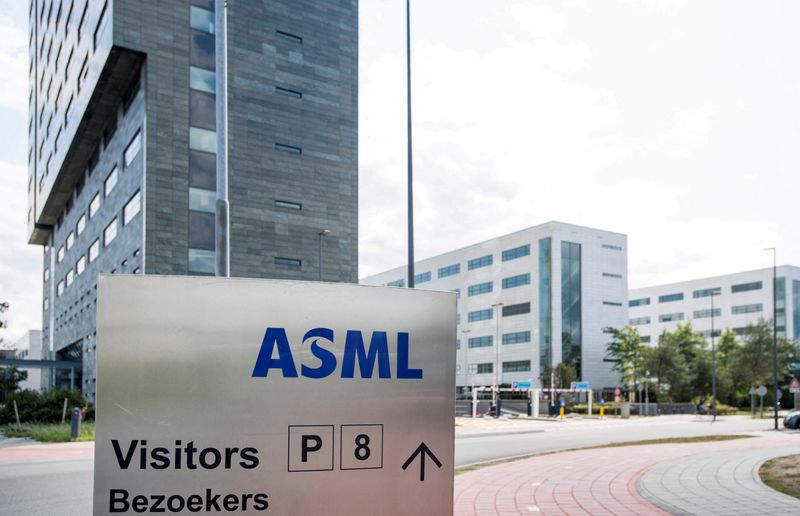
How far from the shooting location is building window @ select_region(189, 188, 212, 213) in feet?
131

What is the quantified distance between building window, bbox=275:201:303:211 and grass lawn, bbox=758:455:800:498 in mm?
32950

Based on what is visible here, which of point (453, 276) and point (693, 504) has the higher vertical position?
point (453, 276)

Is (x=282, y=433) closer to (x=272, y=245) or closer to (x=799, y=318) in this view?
(x=272, y=245)

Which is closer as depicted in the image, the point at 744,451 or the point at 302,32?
the point at 744,451

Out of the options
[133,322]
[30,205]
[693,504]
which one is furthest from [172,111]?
[30,205]

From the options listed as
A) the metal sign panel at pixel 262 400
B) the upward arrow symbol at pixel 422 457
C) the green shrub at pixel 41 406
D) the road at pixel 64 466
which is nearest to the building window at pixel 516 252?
the road at pixel 64 466

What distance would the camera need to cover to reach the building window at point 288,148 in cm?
4447

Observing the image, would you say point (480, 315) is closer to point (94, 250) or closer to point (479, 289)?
point (479, 289)

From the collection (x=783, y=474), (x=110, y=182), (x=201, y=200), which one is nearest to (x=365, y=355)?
(x=783, y=474)

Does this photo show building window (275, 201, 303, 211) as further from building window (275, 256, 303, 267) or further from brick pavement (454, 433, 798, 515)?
brick pavement (454, 433, 798, 515)

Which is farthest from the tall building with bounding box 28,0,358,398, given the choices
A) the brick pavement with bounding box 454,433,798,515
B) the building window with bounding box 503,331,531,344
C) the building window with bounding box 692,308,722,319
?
the building window with bounding box 692,308,722,319

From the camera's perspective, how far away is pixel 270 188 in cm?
4359

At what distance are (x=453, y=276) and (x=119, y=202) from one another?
57.3 m

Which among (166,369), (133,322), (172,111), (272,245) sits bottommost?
(166,369)
